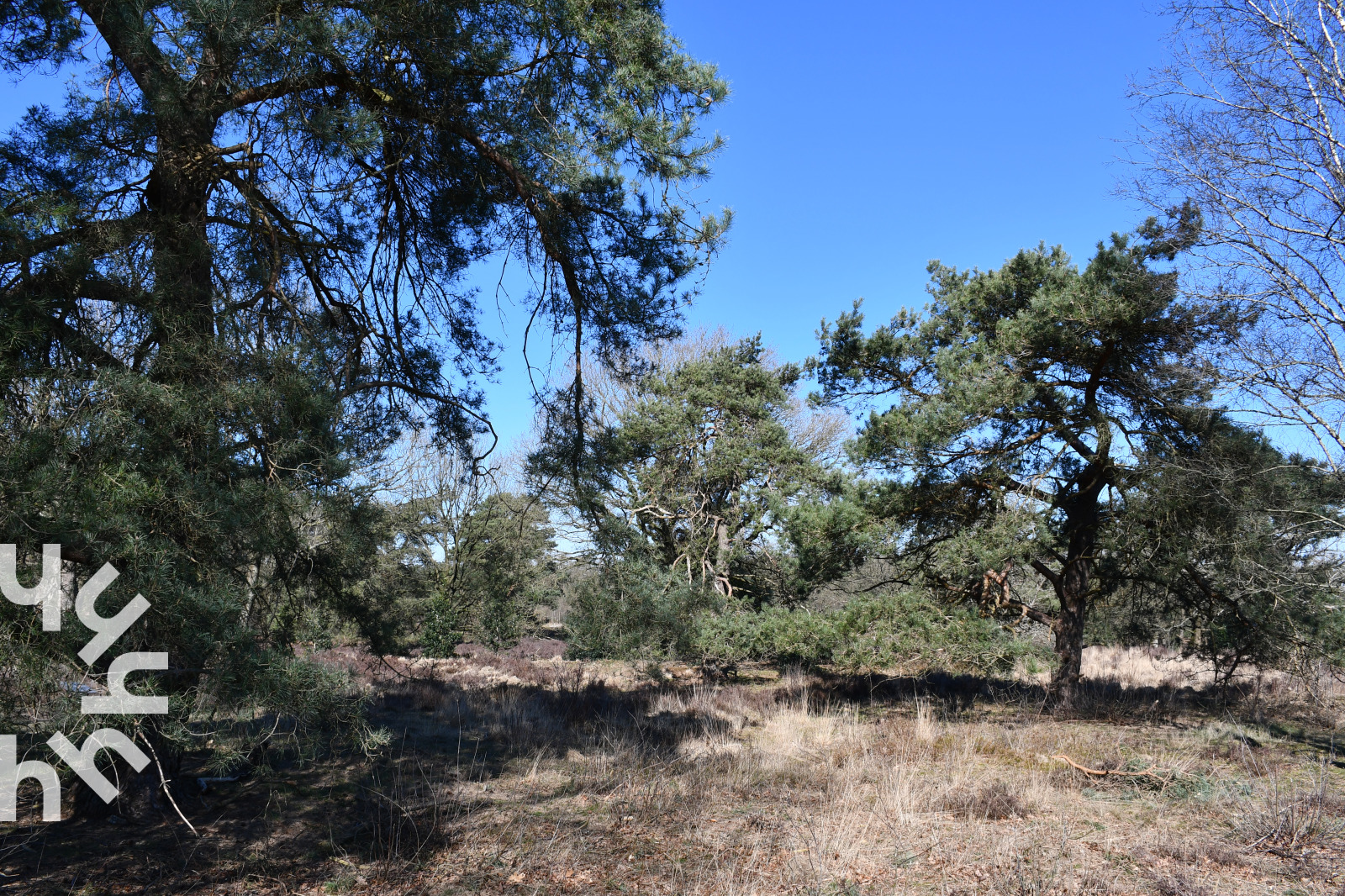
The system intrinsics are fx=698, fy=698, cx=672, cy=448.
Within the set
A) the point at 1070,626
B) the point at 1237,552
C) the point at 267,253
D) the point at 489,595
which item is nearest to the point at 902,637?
the point at 1070,626

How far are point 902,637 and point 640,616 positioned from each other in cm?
341

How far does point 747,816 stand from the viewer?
520 cm

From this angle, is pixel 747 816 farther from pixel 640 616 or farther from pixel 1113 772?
pixel 640 616

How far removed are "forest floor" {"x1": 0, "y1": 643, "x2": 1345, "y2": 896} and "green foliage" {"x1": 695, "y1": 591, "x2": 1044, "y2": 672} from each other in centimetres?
80

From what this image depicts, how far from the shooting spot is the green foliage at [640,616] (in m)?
8.20

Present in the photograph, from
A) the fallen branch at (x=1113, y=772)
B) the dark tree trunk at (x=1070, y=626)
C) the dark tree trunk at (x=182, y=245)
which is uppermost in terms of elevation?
the dark tree trunk at (x=182, y=245)

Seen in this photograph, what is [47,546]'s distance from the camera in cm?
251

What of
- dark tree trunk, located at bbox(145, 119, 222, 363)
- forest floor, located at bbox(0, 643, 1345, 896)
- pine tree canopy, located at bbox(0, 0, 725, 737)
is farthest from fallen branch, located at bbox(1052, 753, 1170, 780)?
dark tree trunk, located at bbox(145, 119, 222, 363)

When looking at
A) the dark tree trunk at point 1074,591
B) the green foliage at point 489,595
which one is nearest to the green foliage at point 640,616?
the green foliage at point 489,595

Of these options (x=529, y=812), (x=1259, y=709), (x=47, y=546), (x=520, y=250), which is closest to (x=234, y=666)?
(x=47, y=546)

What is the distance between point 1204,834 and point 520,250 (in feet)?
21.8

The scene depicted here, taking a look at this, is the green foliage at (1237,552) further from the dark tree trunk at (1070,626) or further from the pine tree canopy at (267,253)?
the pine tree canopy at (267,253)

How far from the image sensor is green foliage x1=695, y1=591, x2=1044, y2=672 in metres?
8.54

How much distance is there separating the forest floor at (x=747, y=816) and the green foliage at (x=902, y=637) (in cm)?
80
